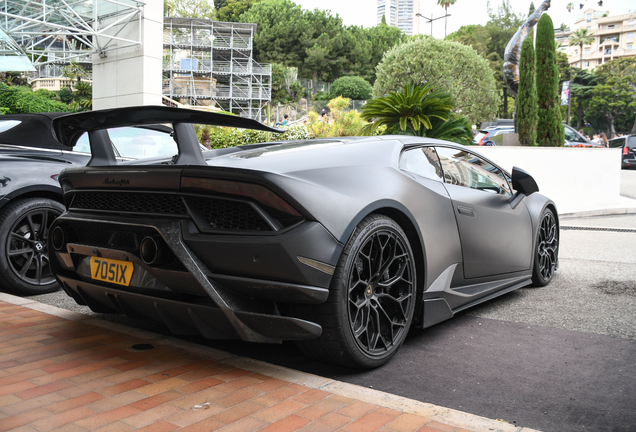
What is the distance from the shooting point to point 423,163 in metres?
3.35

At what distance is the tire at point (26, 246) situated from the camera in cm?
407

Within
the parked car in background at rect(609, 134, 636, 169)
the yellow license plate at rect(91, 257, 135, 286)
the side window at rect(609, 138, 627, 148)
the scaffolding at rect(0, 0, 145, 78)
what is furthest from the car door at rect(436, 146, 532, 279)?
the side window at rect(609, 138, 627, 148)

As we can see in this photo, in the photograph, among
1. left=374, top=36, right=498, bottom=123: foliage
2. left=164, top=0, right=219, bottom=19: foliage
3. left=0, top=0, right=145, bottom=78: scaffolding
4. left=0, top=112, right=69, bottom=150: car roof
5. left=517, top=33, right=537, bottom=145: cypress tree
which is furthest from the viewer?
left=164, top=0, right=219, bottom=19: foliage

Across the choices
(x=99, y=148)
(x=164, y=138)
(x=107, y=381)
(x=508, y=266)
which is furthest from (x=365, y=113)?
(x=107, y=381)

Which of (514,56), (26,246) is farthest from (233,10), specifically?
(26,246)

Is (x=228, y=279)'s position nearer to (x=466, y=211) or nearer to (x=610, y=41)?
(x=466, y=211)

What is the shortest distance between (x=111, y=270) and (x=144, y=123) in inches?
30.0

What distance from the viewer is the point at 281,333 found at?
2412 mm

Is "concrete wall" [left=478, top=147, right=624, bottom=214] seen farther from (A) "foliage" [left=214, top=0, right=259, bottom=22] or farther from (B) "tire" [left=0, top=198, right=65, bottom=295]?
(A) "foliage" [left=214, top=0, right=259, bottom=22]

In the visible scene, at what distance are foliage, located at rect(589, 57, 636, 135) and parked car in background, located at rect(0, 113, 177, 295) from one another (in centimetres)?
7051

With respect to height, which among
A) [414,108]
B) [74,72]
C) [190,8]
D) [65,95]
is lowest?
[414,108]

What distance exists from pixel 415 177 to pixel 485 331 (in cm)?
115

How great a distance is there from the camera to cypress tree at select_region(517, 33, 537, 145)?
13.4 m

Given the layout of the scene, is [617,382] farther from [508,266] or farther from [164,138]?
[164,138]
